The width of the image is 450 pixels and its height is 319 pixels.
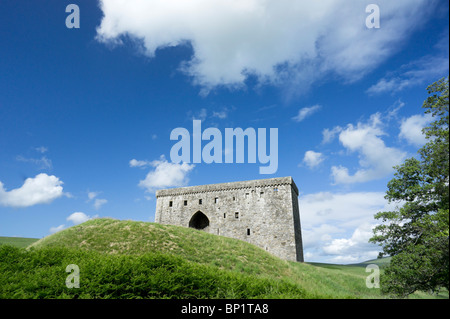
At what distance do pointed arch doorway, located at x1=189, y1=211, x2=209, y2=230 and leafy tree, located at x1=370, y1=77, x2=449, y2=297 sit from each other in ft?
101

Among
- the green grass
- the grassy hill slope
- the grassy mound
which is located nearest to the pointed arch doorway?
the grassy hill slope

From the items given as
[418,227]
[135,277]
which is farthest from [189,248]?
[418,227]

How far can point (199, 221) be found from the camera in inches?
1727

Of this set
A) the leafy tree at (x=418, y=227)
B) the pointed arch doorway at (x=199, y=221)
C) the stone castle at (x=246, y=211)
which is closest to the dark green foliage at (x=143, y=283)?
the leafy tree at (x=418, y=227)

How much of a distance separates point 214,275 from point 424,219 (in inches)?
395

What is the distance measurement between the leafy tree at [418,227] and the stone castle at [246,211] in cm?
2105

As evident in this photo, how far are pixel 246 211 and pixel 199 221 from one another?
930 centimetres

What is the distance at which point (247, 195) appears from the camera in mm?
39656

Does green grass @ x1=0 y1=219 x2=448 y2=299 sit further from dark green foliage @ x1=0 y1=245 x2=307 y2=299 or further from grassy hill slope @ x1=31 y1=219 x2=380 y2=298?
grassy hill slope @ x1=31 y1=219 x2=380 y2=298

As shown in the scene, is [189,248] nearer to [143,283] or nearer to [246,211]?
[143,283]

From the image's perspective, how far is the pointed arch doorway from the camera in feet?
140

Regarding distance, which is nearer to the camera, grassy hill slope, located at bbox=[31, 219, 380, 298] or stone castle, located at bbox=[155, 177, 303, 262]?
grassy hill slope, located at bbox=[31, 219, 380, 298]
